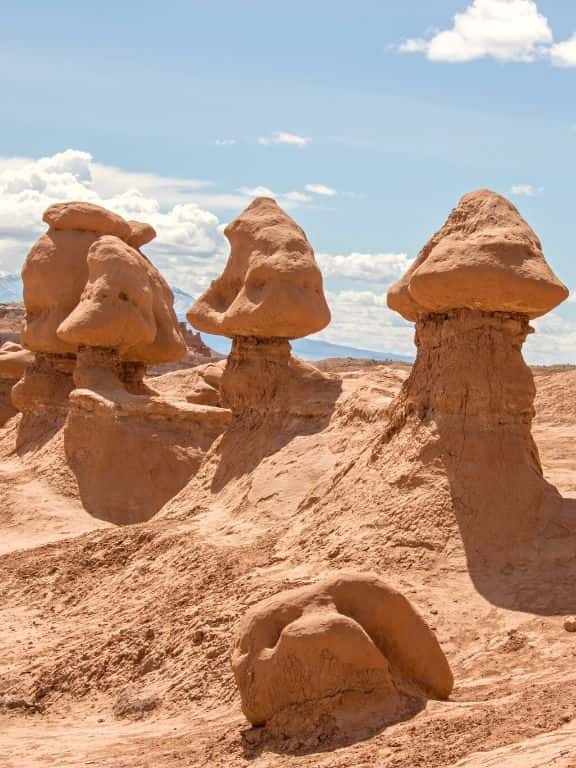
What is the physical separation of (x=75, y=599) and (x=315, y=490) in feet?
8.40

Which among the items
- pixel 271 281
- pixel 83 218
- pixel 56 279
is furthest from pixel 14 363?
pixel 271 281

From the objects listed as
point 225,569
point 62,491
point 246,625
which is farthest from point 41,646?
point 62,491

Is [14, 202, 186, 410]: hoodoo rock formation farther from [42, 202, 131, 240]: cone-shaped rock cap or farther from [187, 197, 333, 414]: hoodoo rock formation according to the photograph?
[187, 197, 333, 414]: hoodoo rock formation

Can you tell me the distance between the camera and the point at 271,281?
14922 mm

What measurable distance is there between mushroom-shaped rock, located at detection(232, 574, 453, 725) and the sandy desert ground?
0.76 ft

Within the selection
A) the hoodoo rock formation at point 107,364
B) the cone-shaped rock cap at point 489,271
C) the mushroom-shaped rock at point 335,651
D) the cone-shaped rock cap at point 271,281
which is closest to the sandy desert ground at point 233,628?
the mushroom-shaped rock at point 335,651

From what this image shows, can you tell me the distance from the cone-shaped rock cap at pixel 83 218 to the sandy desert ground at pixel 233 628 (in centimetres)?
643

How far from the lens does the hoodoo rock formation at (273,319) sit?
14.8 m

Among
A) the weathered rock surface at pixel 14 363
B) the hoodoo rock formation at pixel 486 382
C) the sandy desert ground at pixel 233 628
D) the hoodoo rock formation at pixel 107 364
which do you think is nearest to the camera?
the sandy desert ground at pixel 233 628

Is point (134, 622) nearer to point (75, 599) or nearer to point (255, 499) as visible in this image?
point (75, 599)

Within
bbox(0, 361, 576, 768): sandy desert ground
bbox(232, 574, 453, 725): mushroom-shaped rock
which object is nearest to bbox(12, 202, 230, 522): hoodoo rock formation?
bbox(0, 361, 576, 768): sandy desert ground

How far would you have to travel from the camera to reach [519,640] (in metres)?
8.20

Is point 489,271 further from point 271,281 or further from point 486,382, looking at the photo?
point 271,281

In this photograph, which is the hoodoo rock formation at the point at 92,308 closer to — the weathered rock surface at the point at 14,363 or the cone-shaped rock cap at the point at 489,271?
the weathered rock surface at the point at 14,363
